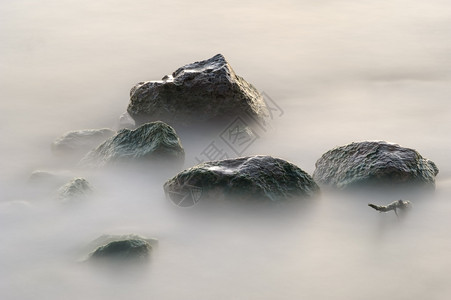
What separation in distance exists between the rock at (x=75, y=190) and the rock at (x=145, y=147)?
0.43 m

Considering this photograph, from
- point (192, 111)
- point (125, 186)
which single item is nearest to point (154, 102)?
point (192, 111)

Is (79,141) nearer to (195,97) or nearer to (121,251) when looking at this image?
(195,97)

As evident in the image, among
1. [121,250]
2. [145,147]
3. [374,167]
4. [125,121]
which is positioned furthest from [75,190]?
[374,167]

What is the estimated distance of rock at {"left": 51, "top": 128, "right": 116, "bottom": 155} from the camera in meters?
5.79

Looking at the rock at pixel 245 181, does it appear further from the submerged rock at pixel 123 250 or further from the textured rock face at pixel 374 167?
the submerged rock at pixel 123 250

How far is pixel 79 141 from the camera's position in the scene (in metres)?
5.85

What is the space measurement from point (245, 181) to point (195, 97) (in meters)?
1.42

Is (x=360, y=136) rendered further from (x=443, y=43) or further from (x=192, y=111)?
(x=443, y=43)

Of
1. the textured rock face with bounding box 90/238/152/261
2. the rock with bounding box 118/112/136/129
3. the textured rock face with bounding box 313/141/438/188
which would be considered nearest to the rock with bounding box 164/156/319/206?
the textured rock face with bounding box 313/141/438/188

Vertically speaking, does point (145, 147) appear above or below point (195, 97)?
below

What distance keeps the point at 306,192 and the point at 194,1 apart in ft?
18.3

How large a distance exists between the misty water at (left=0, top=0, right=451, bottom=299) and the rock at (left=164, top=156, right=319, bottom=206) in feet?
0.30

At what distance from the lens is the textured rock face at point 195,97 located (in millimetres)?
5883

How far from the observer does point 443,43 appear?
8312 mm
